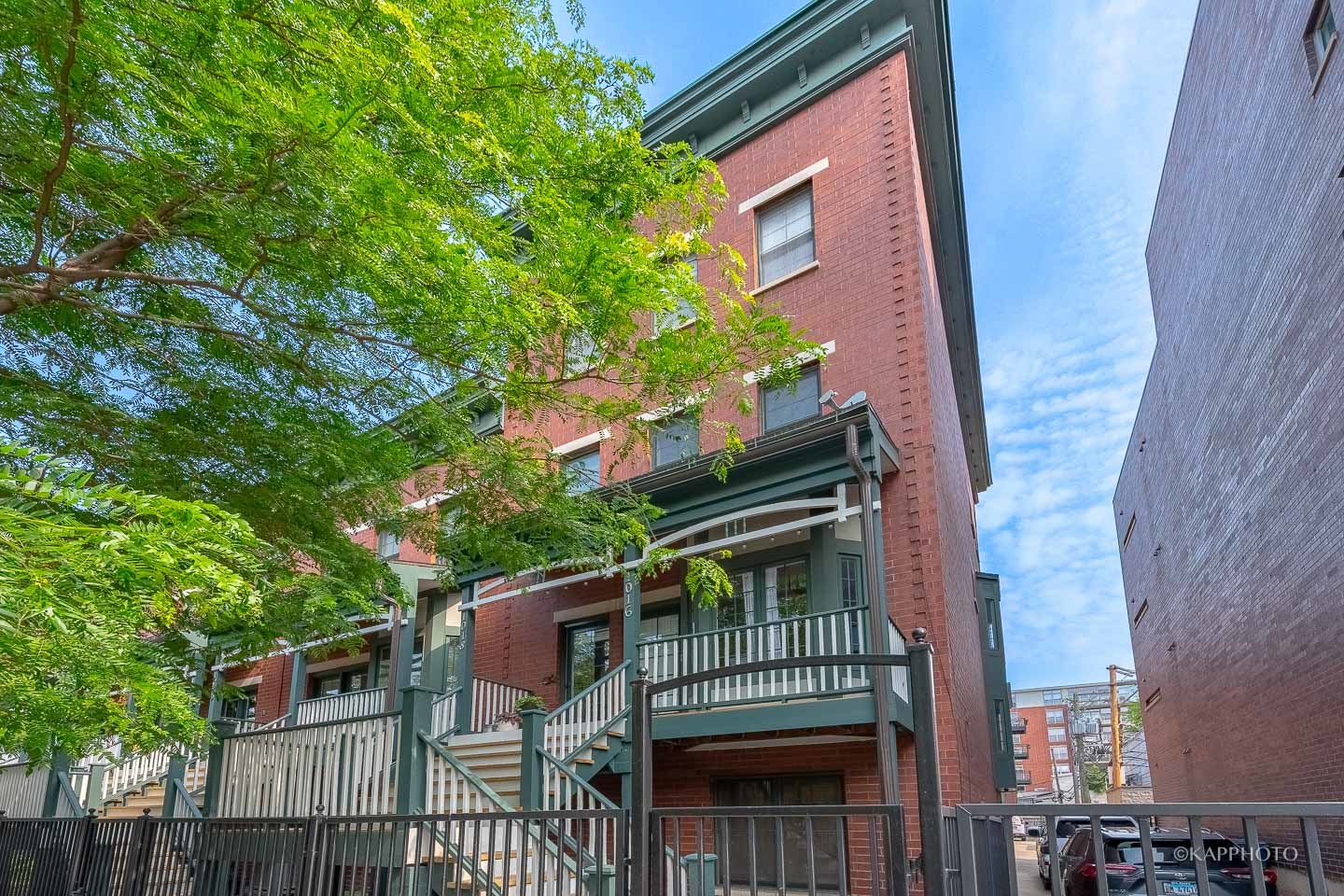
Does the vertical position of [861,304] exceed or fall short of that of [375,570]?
it exceeds it

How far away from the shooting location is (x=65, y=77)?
4008 millimetres

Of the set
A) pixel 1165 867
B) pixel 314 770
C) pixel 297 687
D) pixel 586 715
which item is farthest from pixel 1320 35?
pixel 297 687

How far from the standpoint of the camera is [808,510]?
40.3 ft

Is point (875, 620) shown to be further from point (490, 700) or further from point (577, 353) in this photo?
point (490, 700)

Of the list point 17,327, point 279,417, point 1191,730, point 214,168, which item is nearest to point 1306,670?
point 1191,730

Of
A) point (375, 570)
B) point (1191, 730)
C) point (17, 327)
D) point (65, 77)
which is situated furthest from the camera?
point (1191, 730)

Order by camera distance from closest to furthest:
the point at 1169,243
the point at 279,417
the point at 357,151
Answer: the point at 357,151 → the point at 279,417 → the point at 1169,243

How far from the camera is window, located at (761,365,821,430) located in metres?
13.9

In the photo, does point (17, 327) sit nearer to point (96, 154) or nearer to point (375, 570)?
point (96, 154)

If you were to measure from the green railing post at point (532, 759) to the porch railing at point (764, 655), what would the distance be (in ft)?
6.86

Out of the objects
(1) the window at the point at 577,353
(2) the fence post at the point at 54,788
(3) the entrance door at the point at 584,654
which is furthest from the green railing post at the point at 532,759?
(2) the fence post at the point at 54,788

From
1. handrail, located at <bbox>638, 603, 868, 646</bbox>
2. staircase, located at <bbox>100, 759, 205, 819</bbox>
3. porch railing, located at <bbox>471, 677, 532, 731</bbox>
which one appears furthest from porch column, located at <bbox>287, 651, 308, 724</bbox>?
handrail, located at <bbox>638, 603, 868, 646</bbox>

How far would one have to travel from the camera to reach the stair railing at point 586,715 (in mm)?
10844

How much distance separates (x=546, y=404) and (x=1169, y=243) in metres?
18.4
